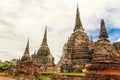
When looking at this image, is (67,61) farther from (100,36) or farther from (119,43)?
(100,36)

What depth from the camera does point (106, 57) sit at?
14297 mm

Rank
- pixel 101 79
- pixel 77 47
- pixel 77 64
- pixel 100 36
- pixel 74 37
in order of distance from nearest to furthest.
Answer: pixel 101 79
pixel 100 36
pixel 77 64
pixel 77 47
pixel 74 37

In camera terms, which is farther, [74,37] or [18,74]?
[74,37]

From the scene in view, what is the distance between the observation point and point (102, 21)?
16.5 metres

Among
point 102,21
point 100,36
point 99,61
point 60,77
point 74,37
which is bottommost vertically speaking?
point 60,77

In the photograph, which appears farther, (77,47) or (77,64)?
(77,47)

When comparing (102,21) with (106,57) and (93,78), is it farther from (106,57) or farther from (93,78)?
(93,78)

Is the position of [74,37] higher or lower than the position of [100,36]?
higher

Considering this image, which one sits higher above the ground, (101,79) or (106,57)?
(106,57)

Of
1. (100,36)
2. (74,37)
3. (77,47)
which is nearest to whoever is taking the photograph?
(100,36)

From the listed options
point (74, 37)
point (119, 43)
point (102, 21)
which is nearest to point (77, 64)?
point (74, 37)

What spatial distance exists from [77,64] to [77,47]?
4.04 metres

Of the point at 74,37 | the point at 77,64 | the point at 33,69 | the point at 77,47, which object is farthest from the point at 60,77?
the point at 74,37

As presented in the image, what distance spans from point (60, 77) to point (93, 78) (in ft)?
45.3
